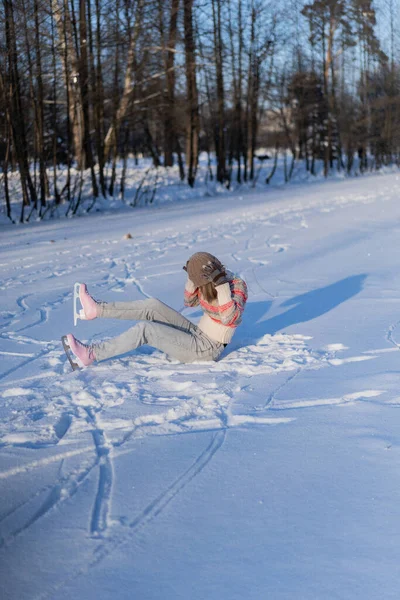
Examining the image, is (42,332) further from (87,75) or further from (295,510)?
(87,75)

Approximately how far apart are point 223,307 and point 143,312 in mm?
683

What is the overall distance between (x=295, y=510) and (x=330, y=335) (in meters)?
2.92

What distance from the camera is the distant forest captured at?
1534 cm

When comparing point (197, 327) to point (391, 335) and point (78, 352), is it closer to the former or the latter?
point (78, 352)

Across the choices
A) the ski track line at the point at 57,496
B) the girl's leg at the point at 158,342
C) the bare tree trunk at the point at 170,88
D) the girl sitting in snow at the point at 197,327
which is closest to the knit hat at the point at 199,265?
the girl sitting in snow at the point at 197,327

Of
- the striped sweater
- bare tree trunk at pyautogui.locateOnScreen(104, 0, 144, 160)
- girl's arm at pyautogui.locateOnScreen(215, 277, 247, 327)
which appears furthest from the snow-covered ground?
bare tree trunk at pyautogui.locateOnScreen(104, 0, 144, 160)

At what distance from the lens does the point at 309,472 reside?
124 inches

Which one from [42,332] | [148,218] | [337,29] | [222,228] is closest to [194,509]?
[42,332]

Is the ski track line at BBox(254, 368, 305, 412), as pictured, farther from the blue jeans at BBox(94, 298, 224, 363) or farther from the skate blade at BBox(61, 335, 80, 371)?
the skate blade at BBox(61, 335, 80, 371)

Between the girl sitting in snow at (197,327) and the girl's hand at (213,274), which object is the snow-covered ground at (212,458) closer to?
the girl sitting in snow at (197,327)

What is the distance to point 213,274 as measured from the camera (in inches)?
183

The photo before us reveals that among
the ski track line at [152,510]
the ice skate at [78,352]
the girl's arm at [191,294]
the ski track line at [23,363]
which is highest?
the girl's arm at [191,294]

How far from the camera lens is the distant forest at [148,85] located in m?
15.3

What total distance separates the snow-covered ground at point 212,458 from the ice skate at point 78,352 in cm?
8
